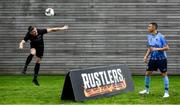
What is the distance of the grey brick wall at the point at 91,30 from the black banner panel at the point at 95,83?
706 centimetres

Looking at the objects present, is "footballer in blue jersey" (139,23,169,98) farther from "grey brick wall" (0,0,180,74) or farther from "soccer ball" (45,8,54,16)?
"soccer ball" (45,8,54,16)

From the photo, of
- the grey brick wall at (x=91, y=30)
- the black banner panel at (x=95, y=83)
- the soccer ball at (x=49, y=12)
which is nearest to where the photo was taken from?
the black banner panel at (x=95, y=83)

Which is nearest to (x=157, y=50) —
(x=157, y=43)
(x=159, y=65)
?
(x=157, y=43)

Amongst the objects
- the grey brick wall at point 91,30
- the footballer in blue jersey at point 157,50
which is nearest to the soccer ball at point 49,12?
the grey brick wall at point 91,30

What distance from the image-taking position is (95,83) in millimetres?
12484

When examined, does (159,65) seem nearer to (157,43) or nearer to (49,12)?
(157,43)

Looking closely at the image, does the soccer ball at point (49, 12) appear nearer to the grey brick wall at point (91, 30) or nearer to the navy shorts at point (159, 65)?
the grey brick wall at point (91, 30)

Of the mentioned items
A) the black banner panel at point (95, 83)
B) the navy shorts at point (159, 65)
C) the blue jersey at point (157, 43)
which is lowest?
the black banner panel at point (95, 83)

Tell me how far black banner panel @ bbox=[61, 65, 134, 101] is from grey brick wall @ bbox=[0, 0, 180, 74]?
7060 mm

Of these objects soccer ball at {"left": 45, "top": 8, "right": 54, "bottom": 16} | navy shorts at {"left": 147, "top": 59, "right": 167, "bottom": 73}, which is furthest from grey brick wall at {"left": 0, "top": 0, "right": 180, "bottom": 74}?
navy shorts at {"left": 147, "top": 59, "right": 167, "bottom": 73}

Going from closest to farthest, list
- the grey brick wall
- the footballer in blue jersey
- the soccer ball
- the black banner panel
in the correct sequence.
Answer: the black banner panel < the footballer in blue jersey < the grey brick wall < the soccer ball

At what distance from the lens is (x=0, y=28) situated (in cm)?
2112

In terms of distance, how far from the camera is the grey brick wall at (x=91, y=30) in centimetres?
2086

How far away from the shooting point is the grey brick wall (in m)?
20.9
